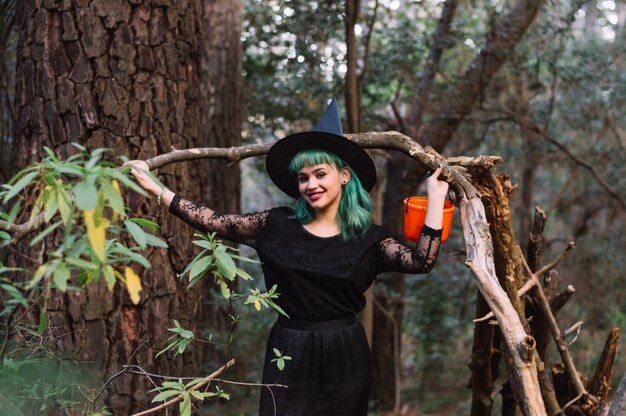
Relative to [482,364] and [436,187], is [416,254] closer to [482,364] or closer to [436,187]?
[436,187]

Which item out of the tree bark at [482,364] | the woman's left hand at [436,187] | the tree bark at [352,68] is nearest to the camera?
the woman's left hand at [436,187]

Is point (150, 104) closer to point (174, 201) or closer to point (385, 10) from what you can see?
point (174, 201)

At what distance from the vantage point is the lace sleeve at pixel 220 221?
11.3 ft

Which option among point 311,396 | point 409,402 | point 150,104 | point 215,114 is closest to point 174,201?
point 150,104

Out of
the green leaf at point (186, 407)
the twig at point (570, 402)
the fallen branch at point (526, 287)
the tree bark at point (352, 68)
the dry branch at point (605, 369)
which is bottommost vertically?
the twig at point (570, 402)

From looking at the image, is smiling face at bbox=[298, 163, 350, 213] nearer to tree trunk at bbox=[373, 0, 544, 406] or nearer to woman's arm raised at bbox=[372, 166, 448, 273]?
woman's arm raised at bbox=[372, 166, 448, 273]

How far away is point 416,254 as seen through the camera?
10.5 ft

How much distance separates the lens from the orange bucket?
3.32 metres

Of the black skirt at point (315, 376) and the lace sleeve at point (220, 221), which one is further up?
the lace sleeve at point (220, 221)

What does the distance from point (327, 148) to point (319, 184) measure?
0.18 m

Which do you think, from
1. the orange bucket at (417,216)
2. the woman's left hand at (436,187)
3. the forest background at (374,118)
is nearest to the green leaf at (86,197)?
the forest background at (374,118)

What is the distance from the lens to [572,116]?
960cm

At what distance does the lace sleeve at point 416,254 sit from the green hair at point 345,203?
0.53ft

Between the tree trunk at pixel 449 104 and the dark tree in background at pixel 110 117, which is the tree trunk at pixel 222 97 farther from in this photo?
the dark tree in background at pixel 110 117
